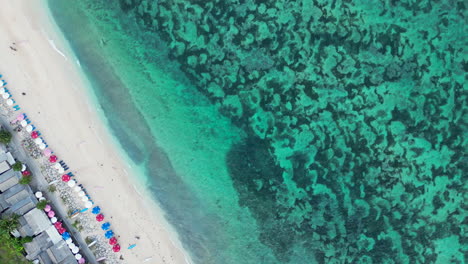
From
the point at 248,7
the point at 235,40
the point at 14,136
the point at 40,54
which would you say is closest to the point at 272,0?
the point at 248,7

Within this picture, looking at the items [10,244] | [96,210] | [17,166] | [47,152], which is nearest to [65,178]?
[47,152]

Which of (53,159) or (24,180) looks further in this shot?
(53,159)

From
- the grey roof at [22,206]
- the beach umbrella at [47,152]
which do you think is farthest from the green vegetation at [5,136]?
the grey roof at [22,206]

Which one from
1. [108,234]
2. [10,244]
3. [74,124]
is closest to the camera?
[10,244]

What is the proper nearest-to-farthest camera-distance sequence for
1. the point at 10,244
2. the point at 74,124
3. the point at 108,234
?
the point at 10,244
the point at 108,234
the point at 74,124

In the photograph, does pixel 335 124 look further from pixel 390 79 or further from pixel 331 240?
pixel 331 240

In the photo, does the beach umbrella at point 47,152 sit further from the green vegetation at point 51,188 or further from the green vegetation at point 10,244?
the green vegetation at point 10,244

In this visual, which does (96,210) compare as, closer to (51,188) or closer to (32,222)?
(51,188)
